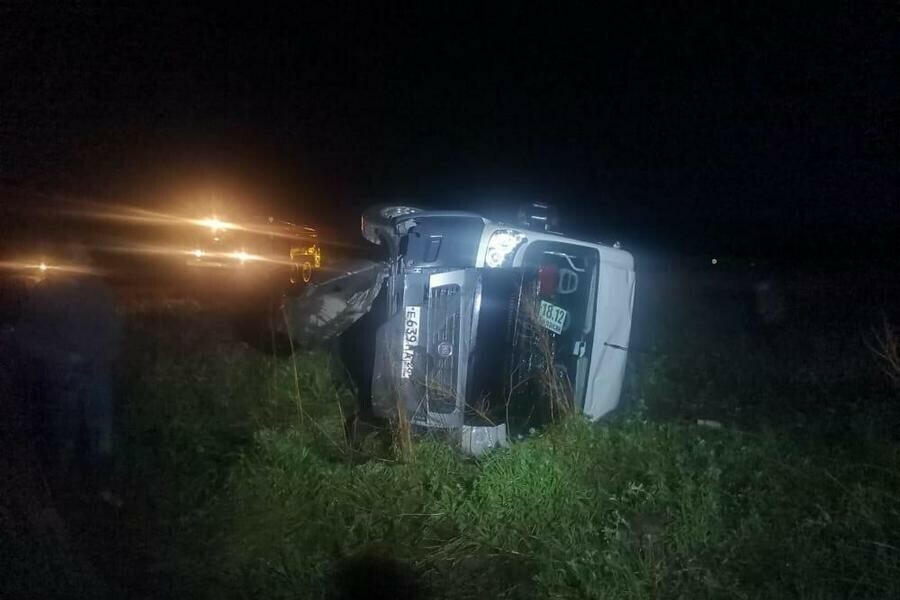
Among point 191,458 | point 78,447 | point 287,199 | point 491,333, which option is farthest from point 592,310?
point 287,199

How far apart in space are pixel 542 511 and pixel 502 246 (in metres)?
2.05

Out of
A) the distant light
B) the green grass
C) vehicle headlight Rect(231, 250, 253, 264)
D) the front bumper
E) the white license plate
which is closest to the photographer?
the green grass

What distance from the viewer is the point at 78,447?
6023 millimetres

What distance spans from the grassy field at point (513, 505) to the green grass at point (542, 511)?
0.04 feet

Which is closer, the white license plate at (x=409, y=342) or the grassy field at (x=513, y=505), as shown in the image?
the grassy field at (x=513, y=505)

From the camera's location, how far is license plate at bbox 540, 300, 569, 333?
6.01m

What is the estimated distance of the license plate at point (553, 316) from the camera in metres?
6.01

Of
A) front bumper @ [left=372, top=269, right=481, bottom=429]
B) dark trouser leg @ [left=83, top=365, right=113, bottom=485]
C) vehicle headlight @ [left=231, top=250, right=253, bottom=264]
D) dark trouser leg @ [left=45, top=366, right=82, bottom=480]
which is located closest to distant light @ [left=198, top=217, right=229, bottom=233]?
vehicle headlight @ [left=231, top=250, right=253, bottom=264]

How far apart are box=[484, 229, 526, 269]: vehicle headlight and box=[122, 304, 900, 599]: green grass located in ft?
4.20

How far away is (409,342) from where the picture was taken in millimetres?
5891

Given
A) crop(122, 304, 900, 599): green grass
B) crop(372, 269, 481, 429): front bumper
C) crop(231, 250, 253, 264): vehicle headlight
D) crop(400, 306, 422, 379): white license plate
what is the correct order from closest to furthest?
crop(122, 304, 900, 599): green grass < crop(372, 269, 481, 429): front bumper < crop(400, 306, 422, 379): white license plate < crop(231, 250, 253, 264): vehicle headlight

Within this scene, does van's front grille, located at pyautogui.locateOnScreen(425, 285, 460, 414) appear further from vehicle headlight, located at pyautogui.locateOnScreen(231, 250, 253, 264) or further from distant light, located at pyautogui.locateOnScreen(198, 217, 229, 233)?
distant light, located at pyautogui.locateOnScreen(198, 217, 229, 233)

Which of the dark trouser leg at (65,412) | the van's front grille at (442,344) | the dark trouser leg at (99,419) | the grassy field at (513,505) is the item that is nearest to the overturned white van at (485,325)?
the van's front grille at (442,344)

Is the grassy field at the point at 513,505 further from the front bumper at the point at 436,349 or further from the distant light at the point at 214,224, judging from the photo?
the distant light at the point at 214,224
